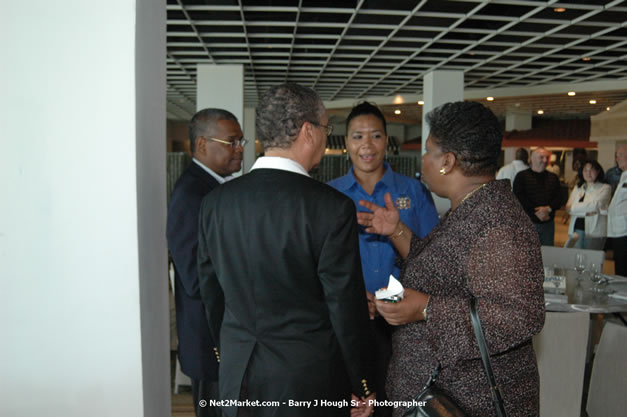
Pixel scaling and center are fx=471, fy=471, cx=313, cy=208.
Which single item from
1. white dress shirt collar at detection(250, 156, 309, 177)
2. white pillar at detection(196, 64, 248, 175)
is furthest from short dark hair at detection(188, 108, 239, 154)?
white pillar at detection(196, 64, 248, 175)

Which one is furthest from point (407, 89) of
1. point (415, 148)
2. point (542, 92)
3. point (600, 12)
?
point (415, 148)

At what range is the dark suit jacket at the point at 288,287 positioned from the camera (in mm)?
1325

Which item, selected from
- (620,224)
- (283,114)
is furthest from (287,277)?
(620,224)

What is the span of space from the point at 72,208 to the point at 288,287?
0.67 metres

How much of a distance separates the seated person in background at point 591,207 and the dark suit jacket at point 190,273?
5.63 metres

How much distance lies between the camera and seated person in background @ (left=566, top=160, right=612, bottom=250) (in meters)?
6.08

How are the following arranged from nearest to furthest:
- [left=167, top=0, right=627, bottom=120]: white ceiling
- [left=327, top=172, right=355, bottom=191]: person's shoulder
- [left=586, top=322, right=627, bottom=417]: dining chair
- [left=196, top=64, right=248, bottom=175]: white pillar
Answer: [left=586, top=322, right=627, bottom=417]: dining chair, [left=327, top=172, right=355, bottom=191]: person's shoulder, [left=167, top=0, right=627, bottom=120]: white ceiling, [left=196, top=64, right=248, bottom=175]: white pillar

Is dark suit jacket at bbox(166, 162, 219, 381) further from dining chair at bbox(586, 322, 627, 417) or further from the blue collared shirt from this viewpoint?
dining chair at bbox(586, 322, 627, 417)

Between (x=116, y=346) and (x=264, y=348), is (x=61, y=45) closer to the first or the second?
(x=116, y=346)

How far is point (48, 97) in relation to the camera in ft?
4.37

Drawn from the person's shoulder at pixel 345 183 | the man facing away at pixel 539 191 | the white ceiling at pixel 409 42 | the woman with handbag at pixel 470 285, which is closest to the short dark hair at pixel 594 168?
the man facing away at pixel 539 191

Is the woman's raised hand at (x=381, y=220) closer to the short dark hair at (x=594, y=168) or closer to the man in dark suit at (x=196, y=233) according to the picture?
the man in dark suit at (x=196, y=233)

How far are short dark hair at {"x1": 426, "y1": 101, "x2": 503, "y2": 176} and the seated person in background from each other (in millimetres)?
5450

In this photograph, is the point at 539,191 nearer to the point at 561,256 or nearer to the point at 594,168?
the point at 594,168
